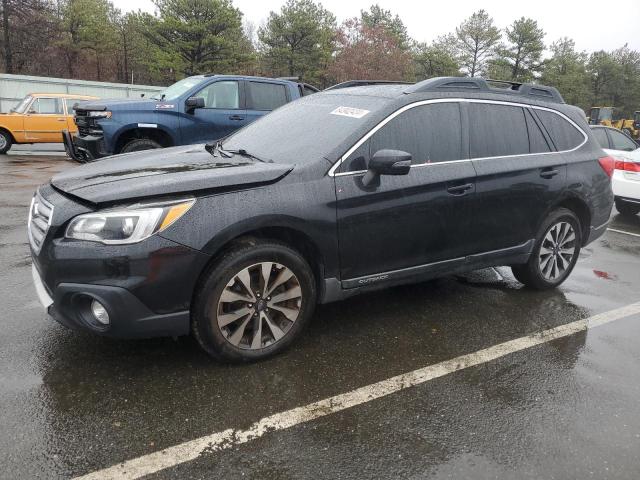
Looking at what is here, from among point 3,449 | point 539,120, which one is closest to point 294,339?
point 3,449

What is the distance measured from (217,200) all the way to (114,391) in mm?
1177

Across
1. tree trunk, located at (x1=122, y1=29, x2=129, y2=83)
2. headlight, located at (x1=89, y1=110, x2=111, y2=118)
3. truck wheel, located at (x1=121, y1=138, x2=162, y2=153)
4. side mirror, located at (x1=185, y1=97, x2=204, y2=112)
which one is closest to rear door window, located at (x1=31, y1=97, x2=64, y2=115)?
headlight, located at (x1=89, y1=110, x2=111, y2=118)

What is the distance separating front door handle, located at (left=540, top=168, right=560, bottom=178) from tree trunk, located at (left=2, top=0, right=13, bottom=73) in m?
38.5

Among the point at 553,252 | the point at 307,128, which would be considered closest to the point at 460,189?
the point at 307,128

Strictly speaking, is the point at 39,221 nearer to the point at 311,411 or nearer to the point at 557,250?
the point at 311,411

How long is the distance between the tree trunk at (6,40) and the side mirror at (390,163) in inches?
1516

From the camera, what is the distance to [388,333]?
372cm

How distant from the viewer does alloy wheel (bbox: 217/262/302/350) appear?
2.97m

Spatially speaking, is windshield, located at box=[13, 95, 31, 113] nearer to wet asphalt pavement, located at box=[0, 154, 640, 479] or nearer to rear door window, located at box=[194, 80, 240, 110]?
rear door window, located at box=[194, 80, 240, 110]

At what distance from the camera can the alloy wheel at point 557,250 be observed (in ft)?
14.9

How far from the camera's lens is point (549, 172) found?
14.2 feet

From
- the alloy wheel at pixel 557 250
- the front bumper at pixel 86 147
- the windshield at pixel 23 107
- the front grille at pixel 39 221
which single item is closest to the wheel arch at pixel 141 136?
the front bumper at pixel 86 147

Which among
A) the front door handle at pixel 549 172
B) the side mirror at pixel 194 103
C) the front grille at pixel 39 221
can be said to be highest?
the side mirror at pixel 194 103

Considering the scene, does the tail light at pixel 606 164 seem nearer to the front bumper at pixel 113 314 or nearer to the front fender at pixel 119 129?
the front bumper at pixel 113 314
